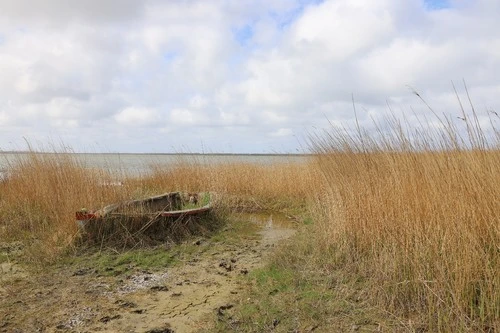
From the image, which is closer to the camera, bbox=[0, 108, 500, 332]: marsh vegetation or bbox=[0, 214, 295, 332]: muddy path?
bbox=[0, 108, 500, 332]: marsh vegetation

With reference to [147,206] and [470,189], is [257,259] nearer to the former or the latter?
[147,206]

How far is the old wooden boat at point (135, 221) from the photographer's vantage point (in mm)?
5281

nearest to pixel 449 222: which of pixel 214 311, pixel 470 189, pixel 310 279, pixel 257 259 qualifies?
pixel 470 189

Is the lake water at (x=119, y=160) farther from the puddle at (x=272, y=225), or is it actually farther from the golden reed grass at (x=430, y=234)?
the golden reed grass at (x=430, y=234)

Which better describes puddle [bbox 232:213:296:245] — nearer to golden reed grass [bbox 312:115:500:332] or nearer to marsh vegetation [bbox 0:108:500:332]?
marsh vegetation [bbox 0:108:500:332]

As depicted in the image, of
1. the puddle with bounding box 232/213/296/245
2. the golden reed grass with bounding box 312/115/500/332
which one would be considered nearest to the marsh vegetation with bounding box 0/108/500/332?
the golden reed grass with bounding box 312/115/500/332

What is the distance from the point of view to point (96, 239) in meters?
5.40

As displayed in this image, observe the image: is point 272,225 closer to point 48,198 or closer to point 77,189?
point 77,189

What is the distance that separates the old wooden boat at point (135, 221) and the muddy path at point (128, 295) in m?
0.57

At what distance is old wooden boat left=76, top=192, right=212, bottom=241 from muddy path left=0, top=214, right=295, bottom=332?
0.57 m

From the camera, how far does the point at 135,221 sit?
5.73 m

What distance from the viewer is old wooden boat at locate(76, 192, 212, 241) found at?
528cm

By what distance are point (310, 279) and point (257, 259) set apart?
1432 mm

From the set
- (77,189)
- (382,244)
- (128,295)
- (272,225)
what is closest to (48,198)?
(77,189)
